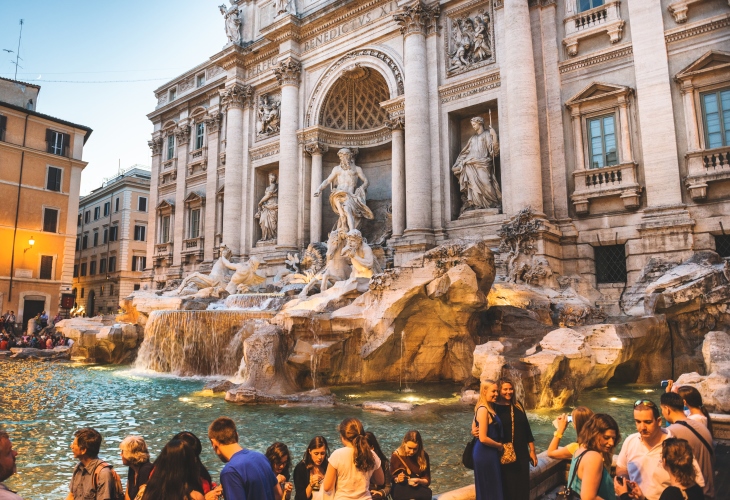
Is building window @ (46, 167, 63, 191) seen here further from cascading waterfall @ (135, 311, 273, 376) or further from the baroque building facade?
cascading waterfall @ (135, 311, 273, 376)

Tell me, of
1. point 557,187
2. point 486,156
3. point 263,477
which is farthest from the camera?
point 486,156

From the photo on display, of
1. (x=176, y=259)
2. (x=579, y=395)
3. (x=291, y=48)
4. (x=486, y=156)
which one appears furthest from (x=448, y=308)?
(x=176, y=259)

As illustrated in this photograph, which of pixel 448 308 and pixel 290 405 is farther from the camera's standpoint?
pixel 448 308

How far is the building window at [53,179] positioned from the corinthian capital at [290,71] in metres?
16.0

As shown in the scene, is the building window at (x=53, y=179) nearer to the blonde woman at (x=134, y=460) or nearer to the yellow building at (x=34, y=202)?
the yellow building at (x=34, y=202)

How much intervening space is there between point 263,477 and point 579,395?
7.19 m

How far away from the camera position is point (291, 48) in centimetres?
2109

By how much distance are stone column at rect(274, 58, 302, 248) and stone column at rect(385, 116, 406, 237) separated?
4.56 meters

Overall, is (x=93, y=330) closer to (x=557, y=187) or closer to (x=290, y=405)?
(x=290, y=405)

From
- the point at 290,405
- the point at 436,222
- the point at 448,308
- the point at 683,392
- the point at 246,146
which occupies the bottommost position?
the point at 290,405

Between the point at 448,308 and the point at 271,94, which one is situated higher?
the point at 271,94

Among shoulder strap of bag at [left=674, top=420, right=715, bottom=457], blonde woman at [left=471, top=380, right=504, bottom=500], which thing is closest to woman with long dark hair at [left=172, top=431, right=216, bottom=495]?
blonde woman at [left=471, top=380, right=504, bottom=500]

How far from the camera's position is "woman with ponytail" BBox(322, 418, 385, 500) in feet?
9.96

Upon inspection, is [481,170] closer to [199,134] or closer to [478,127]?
[478,127]
